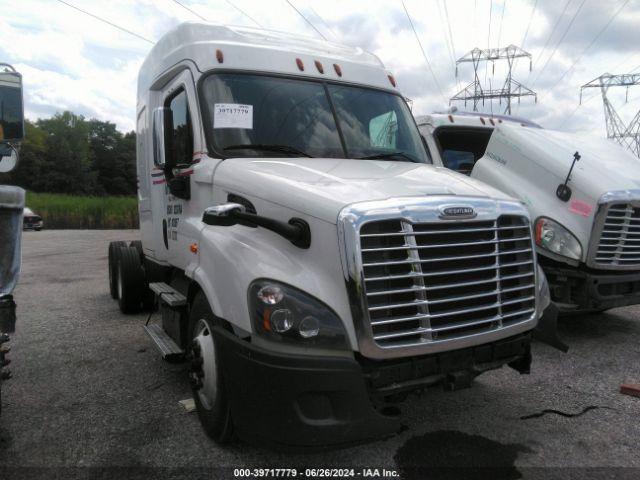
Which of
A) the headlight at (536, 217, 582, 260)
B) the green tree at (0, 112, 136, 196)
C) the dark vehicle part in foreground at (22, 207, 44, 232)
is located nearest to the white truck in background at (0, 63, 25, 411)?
the headlight at (536, 217, 582, 260)

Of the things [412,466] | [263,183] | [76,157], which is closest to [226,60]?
[263,183]

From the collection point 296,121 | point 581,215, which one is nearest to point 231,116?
point 296,121

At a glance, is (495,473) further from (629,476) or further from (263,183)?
(263,183)

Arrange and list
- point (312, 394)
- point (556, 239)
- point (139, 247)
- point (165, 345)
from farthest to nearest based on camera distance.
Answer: point (139, 247), point (556, 239), point (165, 345), point (312, 394)

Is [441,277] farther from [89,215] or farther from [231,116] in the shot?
[89,215]

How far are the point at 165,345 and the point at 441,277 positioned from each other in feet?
7.84

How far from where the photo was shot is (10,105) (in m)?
3.21

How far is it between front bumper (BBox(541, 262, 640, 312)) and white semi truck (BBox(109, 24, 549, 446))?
202cm

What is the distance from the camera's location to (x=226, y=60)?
4031mm

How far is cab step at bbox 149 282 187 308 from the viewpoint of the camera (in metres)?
3.93

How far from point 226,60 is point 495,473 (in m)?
3.46

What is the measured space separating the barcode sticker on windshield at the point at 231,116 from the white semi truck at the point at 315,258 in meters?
0.01

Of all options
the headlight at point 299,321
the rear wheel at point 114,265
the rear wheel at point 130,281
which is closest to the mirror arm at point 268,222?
the headlight at point 299,321

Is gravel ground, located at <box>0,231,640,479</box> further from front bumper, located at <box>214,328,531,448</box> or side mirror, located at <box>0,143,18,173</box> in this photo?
side mirror, located at <box>0,143,18,173</box>
